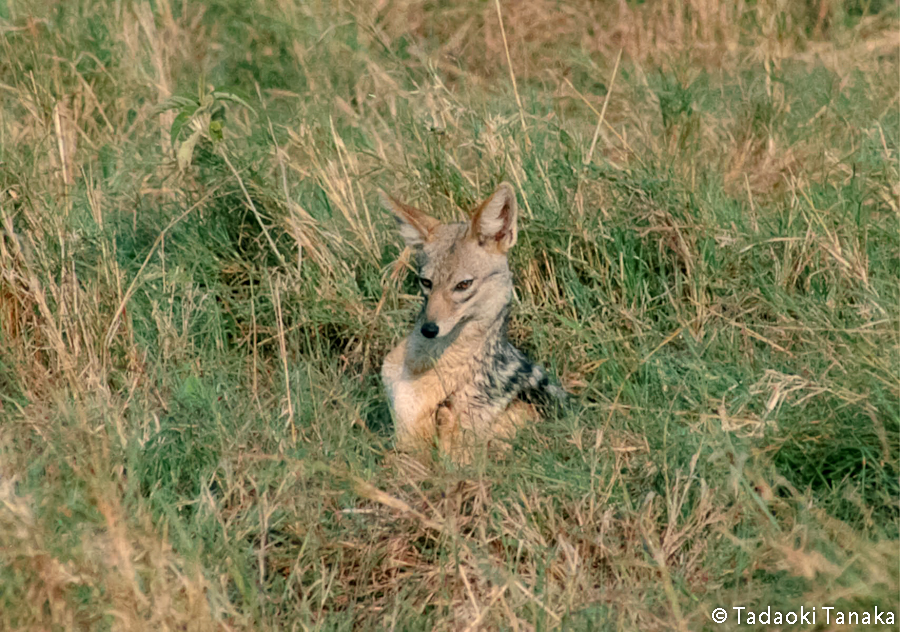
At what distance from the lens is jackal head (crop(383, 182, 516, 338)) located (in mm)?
4207

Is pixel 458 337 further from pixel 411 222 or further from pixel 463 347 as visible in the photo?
pixel 411 222

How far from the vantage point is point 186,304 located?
4648 mm

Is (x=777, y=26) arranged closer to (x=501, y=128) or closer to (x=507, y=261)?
(x=501, y=128)

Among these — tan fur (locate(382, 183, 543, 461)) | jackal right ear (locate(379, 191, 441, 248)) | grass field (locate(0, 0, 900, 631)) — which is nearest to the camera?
grass field (locate(0, 0, 900, 631))

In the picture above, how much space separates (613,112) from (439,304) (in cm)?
258

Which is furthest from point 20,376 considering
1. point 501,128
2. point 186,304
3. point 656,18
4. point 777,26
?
point 656,18

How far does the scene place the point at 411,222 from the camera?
4.42 metres

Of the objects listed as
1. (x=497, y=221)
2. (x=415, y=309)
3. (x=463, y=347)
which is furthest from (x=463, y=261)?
(x=415, y=309)

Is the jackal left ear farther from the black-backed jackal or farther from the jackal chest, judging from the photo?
the jackal chest

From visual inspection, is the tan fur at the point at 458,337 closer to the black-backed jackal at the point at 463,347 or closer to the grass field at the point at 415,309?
the black-backed jackal at the point at 463,347

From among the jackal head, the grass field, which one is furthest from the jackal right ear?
the grass field

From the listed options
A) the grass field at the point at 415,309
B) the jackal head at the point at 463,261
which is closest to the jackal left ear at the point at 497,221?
the jackal head at the point at 463,261

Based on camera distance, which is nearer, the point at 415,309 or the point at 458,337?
the point at 458,337

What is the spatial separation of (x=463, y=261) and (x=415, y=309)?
2.23ft
